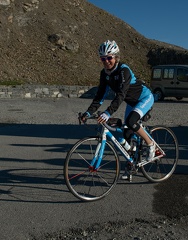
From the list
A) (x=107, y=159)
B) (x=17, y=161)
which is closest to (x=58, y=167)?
(x=17, y=161)

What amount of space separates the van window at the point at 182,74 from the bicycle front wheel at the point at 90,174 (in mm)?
15513

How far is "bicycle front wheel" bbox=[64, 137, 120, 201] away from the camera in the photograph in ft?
15.1

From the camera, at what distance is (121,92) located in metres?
4.61

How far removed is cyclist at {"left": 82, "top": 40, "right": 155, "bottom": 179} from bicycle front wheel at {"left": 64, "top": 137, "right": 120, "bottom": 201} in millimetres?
314

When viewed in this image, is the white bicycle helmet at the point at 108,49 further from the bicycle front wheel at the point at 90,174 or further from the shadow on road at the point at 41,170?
the shadow on road at the point at 41,170

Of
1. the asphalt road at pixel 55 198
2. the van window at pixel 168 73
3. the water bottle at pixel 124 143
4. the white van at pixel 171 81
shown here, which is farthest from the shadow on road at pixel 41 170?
the van window at pixel 168 73

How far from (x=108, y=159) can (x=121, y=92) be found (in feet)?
2.95

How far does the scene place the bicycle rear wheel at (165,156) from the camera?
557 cm

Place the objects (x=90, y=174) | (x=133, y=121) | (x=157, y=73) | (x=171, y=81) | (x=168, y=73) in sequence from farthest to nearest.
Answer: (x=157, y=73), (x=168, y=73), (x=171, y=81), (x=90, y=174), (x=133, y=121)

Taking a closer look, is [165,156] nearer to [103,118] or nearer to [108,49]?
[103,118]

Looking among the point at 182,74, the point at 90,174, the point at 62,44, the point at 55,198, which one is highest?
the point at 62,44

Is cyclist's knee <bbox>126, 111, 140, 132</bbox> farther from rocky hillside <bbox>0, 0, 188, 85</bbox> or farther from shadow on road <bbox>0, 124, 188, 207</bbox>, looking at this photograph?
rocky hillside <bbox>0, 0, 188, 85</bbox>

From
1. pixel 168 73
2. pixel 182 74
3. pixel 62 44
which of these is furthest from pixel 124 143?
pixel 62 44

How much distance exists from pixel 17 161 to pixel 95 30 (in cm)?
3554
